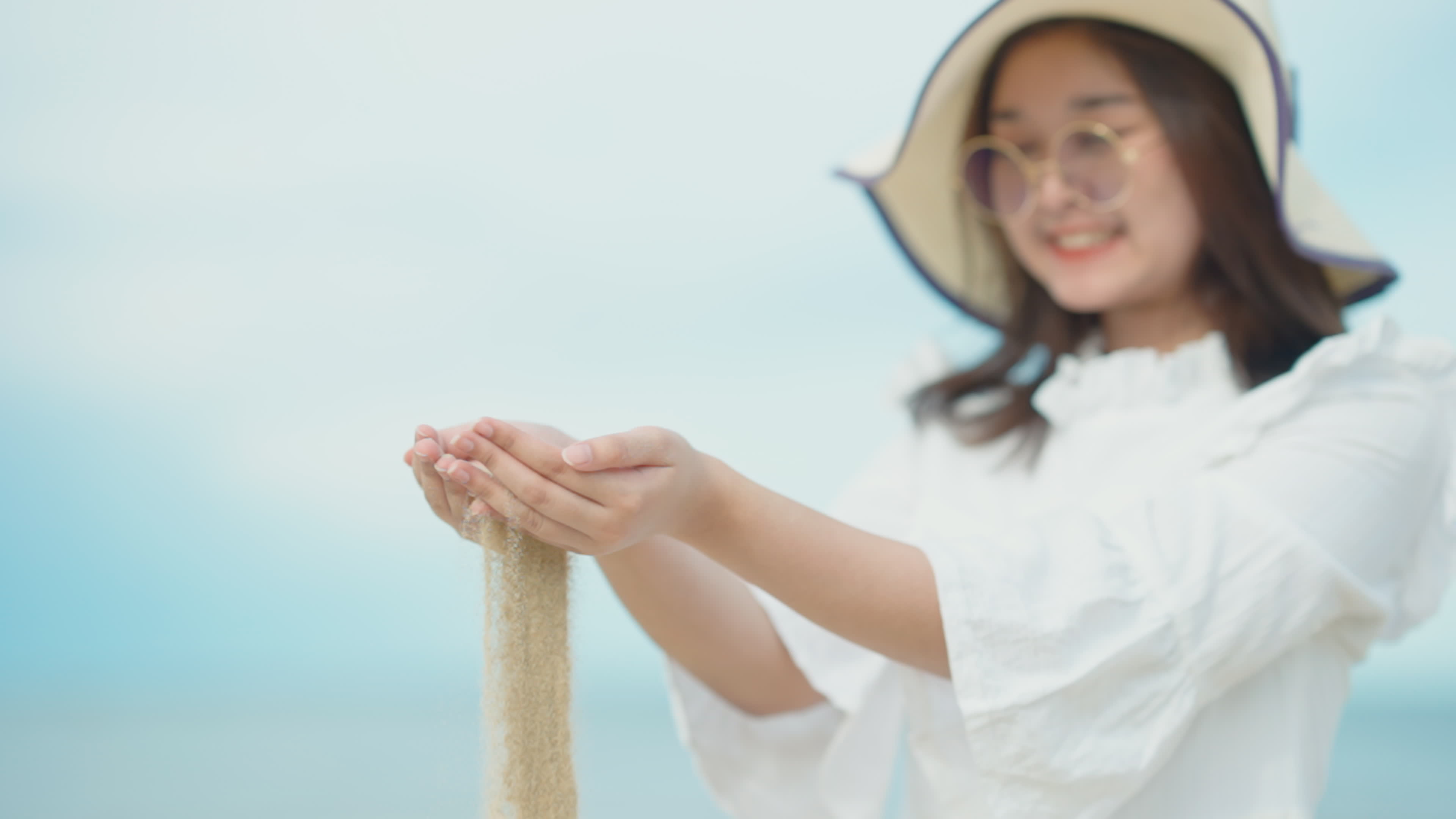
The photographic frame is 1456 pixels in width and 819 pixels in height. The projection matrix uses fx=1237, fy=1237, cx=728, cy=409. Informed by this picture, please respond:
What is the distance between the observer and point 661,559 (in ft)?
4.09

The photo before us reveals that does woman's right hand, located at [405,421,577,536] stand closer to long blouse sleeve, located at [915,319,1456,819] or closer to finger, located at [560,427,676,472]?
finger, located at [560,427,676,472]

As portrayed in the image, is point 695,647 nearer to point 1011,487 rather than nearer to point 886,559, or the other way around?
point 886,559

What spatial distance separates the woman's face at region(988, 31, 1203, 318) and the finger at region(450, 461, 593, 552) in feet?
3.07

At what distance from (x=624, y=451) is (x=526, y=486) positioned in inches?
3.0

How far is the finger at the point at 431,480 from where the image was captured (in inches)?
36.7

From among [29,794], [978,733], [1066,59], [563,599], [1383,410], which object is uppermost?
[1066,59]

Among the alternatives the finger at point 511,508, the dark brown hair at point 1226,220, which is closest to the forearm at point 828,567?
the finger at point 511,508

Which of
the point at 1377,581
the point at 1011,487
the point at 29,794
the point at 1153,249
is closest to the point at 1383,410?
the point at 1377,581

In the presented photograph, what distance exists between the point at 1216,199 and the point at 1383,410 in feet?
1.21

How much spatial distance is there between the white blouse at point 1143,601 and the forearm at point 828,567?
0.03 meters

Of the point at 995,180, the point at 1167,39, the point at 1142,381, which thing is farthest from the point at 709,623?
the point at 1167,39

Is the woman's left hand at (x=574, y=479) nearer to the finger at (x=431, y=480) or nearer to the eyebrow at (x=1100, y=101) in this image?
the finger at (x=431, y=480)

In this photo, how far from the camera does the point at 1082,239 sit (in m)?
1.64

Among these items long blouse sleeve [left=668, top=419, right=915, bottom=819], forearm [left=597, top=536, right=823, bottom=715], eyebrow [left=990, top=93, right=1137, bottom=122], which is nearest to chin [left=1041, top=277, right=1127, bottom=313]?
eyebrow [left=990, top=93, right=1137, bottom=122]
